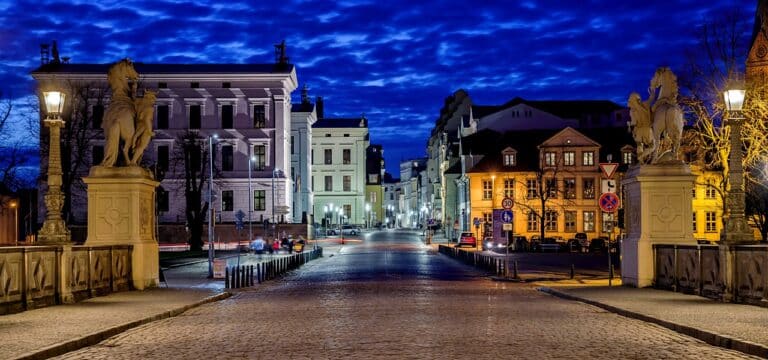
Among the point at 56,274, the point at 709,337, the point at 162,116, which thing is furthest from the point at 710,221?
the point at 709,337

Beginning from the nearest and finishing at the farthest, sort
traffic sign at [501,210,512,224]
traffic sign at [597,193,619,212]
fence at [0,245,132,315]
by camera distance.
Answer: fence at [0,245,132,315]
traffic sign at [597,193,619,212]
traffic sign at [501,210,512,224]

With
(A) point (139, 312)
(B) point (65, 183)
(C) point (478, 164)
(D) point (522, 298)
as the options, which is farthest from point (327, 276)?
(C) point (478, 164)

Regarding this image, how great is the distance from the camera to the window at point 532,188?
85.8m

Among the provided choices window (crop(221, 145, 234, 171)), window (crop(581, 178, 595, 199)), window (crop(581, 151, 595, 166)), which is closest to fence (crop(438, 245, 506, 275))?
window (crop(581, 178, 595, 199))

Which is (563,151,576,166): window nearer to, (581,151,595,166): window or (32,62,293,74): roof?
(581,151,595,166): window

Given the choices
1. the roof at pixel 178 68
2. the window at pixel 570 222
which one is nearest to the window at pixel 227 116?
the roof at pixel 178 68

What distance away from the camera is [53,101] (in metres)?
22.1

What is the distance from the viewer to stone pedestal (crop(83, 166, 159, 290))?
26750mm

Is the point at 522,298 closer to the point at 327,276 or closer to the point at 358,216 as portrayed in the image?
the point at 327,276

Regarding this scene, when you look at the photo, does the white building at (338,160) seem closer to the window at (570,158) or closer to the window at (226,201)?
the window at (226,201)

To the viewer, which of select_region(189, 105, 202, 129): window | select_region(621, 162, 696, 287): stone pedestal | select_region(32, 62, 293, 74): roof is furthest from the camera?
select_region(189, 105, 202, 129): window

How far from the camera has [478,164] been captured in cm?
8925

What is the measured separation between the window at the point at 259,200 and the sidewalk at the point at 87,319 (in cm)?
6655

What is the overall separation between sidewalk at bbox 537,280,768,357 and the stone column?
1194cm
